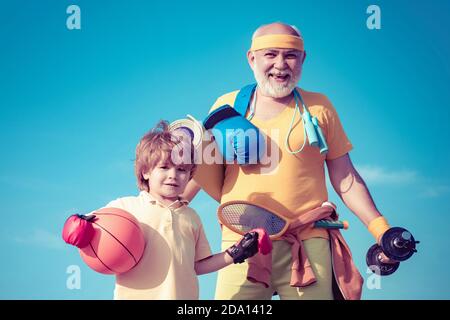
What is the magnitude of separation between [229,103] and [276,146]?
1.81ft

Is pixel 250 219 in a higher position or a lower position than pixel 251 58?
lower

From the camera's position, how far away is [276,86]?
18.1 feet

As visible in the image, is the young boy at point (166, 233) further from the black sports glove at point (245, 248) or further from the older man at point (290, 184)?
the older man at point (290, 184)

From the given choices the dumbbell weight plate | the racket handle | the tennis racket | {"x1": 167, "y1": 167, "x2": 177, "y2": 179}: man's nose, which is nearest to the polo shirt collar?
{"x1": 167, "y1": 167, "x2": 177, "y2": 179}: man's nose

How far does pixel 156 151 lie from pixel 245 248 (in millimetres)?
858

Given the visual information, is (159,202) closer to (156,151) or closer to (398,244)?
(156,151)

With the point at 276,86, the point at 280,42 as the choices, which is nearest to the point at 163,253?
the point at 276,86

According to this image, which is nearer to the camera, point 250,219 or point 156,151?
point 156,151

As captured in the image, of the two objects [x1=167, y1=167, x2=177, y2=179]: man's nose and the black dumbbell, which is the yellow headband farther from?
the black dumbbell

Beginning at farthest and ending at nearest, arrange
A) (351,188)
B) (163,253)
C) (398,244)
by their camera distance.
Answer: (351,188) → (398,244) → (163,253)

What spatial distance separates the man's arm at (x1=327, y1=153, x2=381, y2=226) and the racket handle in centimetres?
18

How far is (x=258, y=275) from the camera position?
519cm

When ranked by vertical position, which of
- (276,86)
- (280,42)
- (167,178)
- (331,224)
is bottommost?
(331,224)
